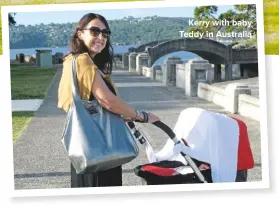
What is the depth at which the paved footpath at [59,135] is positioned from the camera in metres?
5.15

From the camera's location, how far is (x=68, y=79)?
3.78 metres

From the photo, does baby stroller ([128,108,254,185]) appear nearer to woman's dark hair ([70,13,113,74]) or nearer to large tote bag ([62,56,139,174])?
large tote bag ([62,56,139,174])

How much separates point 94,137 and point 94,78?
34 centimetres

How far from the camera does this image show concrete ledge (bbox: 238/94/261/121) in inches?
231

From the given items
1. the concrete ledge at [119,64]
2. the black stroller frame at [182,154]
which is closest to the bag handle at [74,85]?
the black stroller frame at [182,154]

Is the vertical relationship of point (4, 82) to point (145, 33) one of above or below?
below

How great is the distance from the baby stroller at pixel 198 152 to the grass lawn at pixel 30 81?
5.13ft

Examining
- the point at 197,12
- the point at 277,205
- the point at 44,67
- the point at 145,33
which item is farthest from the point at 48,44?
the point at 277,205

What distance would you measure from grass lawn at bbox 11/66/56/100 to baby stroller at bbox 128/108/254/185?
1565 millimetres

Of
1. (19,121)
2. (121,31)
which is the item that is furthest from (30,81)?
(121,31)

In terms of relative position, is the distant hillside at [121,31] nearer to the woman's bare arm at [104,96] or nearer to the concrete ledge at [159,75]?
the concrete ledge at [159,75]

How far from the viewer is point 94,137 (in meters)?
3.76

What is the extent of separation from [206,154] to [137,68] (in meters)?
2.17

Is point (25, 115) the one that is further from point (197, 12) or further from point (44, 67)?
point (197, 12)
